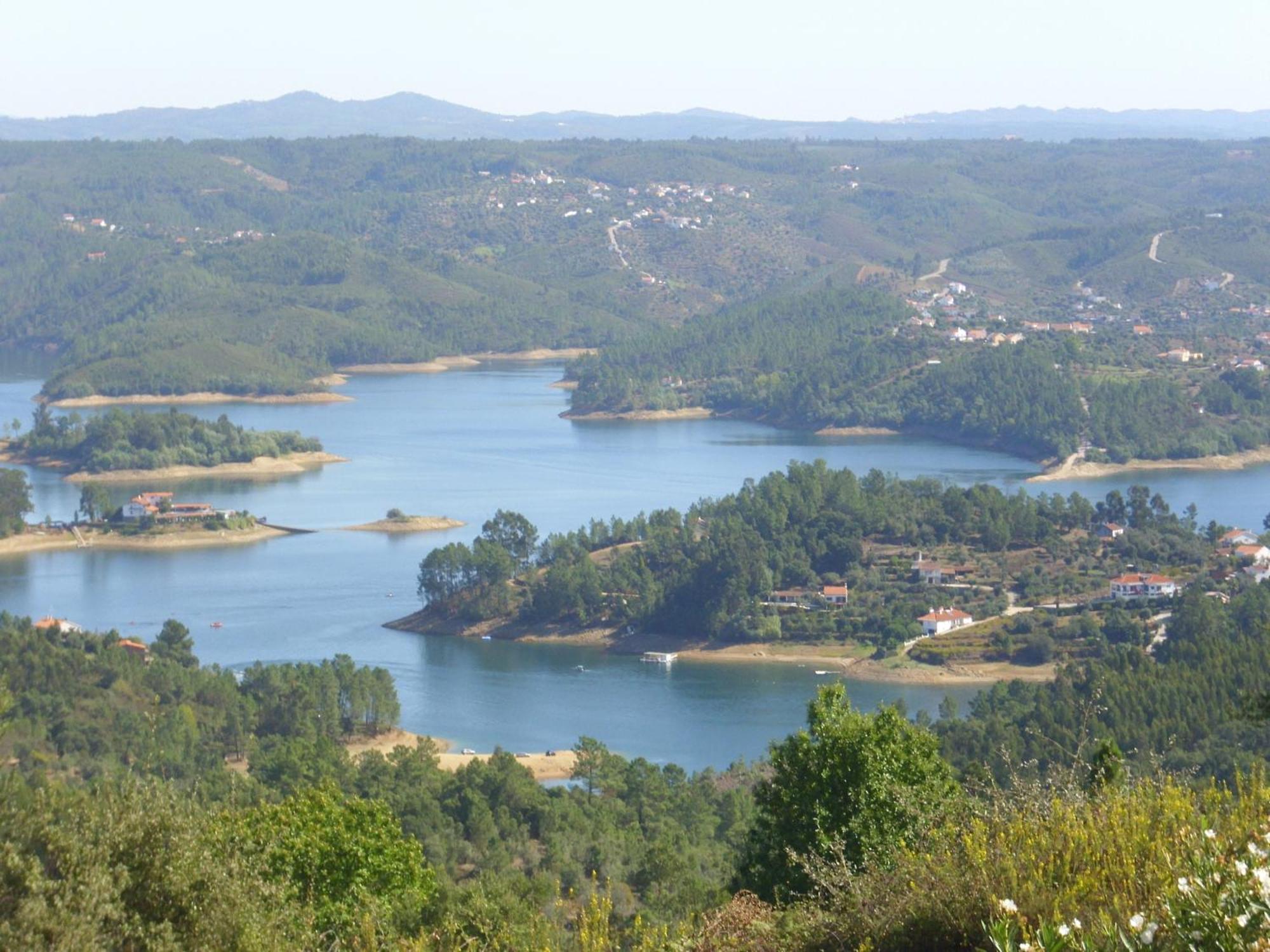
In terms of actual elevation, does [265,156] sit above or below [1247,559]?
above

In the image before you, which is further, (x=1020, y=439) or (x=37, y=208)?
(x=37, y=208)

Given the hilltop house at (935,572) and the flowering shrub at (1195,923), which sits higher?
the flowering shrub at (1195,923)

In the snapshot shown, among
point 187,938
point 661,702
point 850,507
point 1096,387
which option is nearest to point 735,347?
point 1096,387

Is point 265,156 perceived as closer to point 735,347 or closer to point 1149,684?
point 735,347

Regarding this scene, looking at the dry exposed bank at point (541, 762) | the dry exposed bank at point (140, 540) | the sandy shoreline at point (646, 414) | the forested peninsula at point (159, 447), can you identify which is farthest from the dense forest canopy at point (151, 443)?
the dry exposed bank at point (541, 762)

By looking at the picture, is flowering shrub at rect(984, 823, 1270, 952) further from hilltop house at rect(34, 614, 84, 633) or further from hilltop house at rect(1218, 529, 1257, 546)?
hilltop house at rect(1218, 529, 1257, 546)

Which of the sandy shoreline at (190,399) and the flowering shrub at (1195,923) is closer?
the flowering shrub at (1195,923)

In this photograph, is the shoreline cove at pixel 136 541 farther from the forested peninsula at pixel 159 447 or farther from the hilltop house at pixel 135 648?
the hilltop house at pixel 135 648

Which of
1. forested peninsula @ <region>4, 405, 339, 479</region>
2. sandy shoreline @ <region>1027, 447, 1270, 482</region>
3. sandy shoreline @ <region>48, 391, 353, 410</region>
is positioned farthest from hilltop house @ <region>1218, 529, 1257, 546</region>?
sandy shoreline @ <region>48, 391, 353, 410</region>
